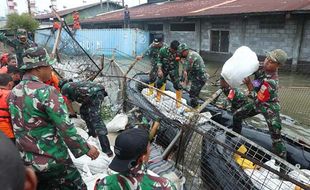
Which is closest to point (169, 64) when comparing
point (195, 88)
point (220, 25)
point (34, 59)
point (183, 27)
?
point (195, 88)

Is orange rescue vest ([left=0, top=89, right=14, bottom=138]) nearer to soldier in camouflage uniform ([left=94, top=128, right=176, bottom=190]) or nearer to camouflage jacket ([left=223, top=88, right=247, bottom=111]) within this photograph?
soldier in camouflage uniform ([left=94, top=128, right=176, bottom=190])

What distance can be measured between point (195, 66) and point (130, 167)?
4.77m

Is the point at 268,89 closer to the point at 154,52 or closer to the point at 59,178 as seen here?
the point at 59,178

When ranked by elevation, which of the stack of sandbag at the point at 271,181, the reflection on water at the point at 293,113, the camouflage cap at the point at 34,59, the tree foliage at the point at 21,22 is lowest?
the reflection on water at the point at 293,113

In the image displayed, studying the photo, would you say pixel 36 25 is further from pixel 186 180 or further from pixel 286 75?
pixel 186 180

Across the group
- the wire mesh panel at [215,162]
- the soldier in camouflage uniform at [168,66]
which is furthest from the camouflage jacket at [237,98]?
the soldier in camouflage uniform at [168,66]

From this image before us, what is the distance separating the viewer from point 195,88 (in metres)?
6.57

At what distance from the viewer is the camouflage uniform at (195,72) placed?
631cm

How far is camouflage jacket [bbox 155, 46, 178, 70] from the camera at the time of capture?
265 inches

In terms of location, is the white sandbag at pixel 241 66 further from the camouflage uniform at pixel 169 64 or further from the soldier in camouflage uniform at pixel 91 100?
the camouflage uniform at pixel 169 64

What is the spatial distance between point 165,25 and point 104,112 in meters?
13.5

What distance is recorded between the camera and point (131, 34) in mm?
18250

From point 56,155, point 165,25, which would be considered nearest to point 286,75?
point 165,25

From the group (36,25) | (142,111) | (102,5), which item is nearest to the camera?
(142,111)
